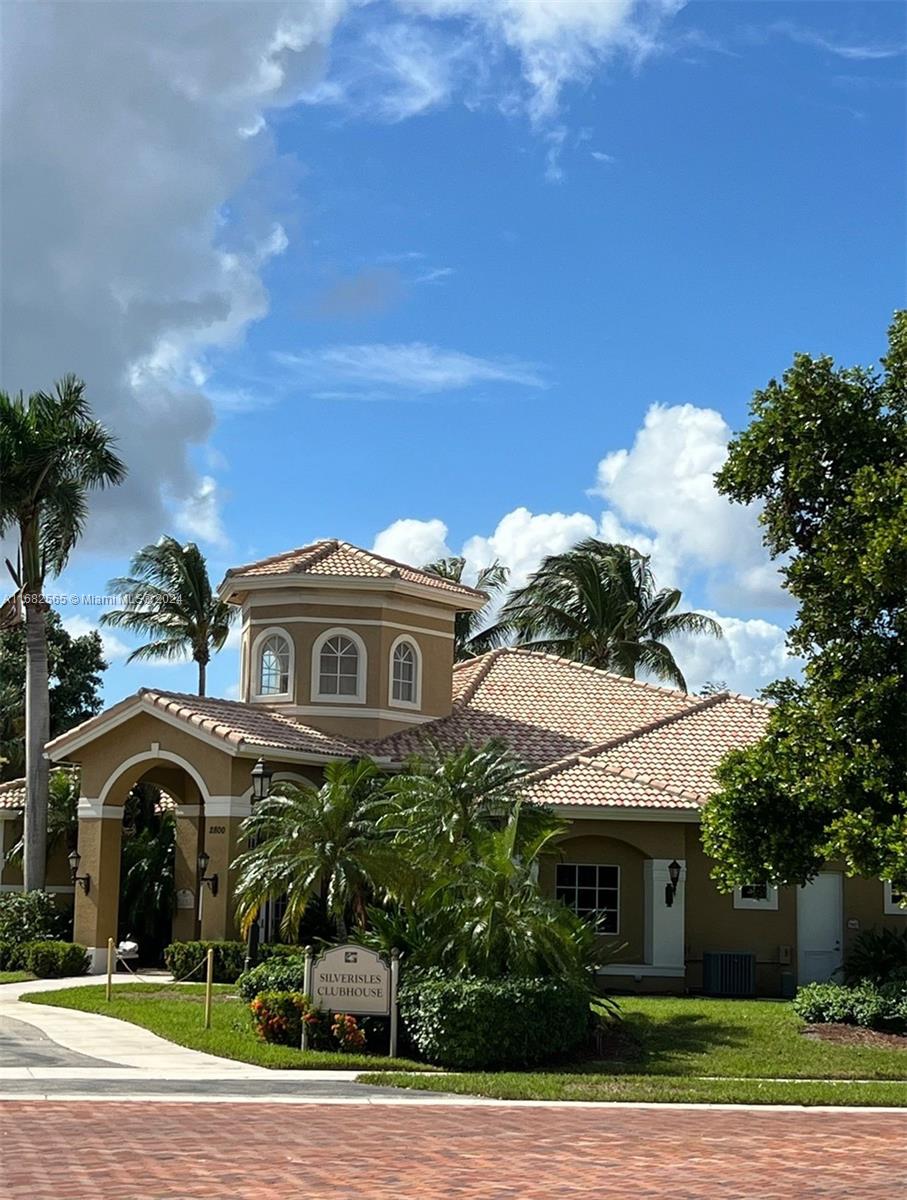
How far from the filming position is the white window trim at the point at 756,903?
90.4 ft

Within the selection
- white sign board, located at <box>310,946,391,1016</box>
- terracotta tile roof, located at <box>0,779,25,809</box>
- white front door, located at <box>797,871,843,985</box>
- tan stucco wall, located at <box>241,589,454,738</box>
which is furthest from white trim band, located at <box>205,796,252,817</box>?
white front door, located at <box>797,871,843,985</box>

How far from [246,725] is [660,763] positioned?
7.96 meters

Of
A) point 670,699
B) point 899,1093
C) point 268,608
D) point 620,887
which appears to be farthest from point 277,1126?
point 670,699

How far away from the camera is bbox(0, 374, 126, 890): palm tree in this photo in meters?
31.5

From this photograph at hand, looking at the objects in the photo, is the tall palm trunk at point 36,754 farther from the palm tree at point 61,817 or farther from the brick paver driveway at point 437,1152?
the brick paver driveway at point 437,1152

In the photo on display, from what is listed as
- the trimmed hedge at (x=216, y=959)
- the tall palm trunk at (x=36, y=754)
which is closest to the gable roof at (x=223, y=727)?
the tall palm trunk at (x=36, y=754)

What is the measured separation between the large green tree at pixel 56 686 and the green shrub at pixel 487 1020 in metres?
32.8

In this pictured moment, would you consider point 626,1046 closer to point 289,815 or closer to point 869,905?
point 289,815

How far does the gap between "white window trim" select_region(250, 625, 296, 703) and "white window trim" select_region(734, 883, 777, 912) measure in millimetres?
9930

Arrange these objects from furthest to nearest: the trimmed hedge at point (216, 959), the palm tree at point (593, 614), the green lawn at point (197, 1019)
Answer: the palm tree at point (593, 614)
the trimmed hedge at point (216, 959)
the green lawn at point (197, 1019)

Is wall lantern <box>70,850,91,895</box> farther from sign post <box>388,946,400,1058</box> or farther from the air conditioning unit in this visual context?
sign post <box>388,946,400,1058</box>

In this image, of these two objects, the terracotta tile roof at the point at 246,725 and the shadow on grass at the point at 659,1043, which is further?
the terracotta tile roof at the point at 246,725

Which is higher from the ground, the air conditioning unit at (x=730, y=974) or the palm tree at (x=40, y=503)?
the palm tree at (x=40, y=503)

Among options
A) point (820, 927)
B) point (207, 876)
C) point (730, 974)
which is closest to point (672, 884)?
point (730, 974)
